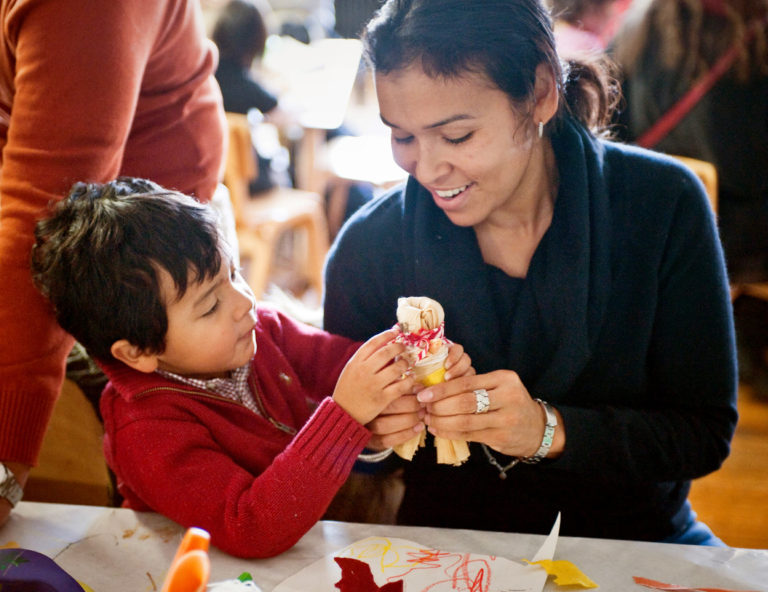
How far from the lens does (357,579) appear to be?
0.87 m

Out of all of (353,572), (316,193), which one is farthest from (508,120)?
(316,193)

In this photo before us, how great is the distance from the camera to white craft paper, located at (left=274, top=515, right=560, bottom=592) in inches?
33.7

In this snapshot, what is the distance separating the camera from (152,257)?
A: 0.98 metres

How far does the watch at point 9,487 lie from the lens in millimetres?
1005

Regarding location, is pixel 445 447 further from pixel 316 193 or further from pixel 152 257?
pixel 316 193

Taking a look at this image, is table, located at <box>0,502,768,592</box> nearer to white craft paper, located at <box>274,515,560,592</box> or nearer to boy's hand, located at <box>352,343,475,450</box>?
white craft paper, located at <box>274,515,560,592</box>

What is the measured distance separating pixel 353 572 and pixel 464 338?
437 mm

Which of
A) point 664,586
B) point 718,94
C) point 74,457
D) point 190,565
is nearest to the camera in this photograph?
point 190,565

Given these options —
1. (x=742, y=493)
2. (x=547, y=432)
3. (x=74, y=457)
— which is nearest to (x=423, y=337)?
(x=547, y=432)

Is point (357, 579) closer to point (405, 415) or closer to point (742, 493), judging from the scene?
point (405, 415)

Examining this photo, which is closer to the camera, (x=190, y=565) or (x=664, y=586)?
(x=190, y=565)

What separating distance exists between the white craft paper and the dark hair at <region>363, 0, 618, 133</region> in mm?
649

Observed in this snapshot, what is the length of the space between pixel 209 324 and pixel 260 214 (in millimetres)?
2690

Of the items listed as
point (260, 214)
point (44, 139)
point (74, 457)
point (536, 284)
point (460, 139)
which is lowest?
point (260, 214)
